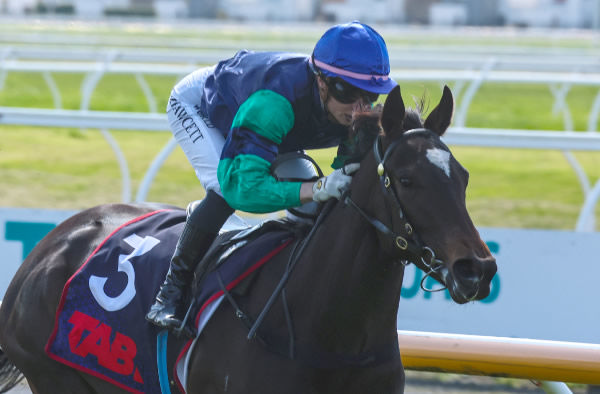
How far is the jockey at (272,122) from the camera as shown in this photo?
83.2 inches

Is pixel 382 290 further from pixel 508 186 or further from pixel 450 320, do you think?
pixel 508 186

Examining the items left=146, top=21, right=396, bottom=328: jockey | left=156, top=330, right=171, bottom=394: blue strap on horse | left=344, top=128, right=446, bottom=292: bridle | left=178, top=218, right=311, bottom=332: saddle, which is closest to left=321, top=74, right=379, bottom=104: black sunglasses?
left=146, top=21, right=396, bottom=328: jockey

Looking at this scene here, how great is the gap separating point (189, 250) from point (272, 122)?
1.45 feet

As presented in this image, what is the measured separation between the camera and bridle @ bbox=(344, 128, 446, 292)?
187 centimetres

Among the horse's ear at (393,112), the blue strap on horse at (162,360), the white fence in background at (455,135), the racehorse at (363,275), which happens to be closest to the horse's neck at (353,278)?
the racehorse at (363,275)

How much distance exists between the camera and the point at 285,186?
2.09 metres

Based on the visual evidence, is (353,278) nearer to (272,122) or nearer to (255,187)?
(255,187)

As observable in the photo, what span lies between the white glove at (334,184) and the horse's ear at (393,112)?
6.0 inches

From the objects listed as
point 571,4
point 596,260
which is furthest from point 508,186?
point 571,4

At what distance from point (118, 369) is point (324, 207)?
30.7 inches

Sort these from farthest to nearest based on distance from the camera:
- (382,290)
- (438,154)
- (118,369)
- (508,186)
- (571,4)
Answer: (571,4), (508,186), (118,369), (382,290), (438,154)

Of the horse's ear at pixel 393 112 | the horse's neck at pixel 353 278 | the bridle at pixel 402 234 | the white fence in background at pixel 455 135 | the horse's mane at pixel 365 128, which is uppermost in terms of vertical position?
the horse's ear at pixel 393 112

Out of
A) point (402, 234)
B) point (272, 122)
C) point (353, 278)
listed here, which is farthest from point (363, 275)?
point (272, 122)

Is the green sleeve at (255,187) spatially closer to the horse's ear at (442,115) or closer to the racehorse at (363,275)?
the racehorse at (363,275)
